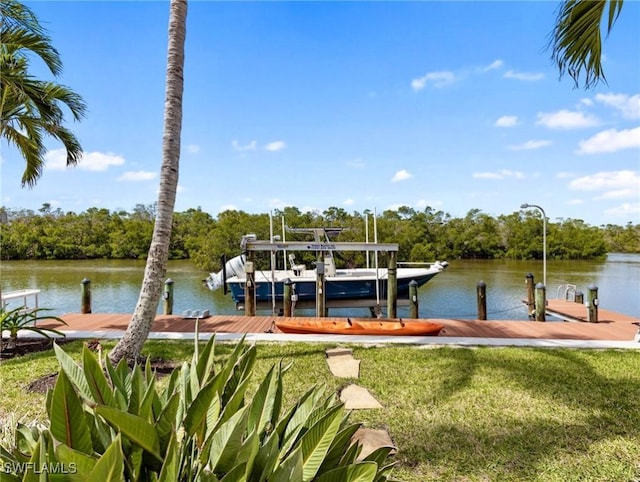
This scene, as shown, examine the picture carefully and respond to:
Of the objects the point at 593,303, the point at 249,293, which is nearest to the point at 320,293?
the point at 249,293

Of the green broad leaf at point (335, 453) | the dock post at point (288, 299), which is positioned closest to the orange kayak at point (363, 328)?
the dock post at point (288, 299)

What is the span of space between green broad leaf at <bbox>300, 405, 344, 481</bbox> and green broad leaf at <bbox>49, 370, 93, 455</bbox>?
624 millimetres

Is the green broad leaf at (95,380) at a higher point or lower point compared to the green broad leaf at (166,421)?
higher

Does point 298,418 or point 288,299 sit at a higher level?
point 298,418

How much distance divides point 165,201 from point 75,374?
137 inches

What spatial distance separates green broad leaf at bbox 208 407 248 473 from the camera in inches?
46.5

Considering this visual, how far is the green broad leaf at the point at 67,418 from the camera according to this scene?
1.07m

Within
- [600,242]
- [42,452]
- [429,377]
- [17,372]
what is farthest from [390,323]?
[600,242]

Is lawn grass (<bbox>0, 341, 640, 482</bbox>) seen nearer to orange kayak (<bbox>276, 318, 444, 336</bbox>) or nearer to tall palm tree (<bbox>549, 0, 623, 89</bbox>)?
orange kayak (<bbox>276, 318, 444, 336</bbox>)

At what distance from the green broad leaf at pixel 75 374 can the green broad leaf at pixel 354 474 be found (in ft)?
2.77

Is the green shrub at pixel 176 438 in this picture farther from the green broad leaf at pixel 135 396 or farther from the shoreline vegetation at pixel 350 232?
the shoreline vegetation at pixel 350 232

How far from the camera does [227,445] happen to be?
46.3 inches

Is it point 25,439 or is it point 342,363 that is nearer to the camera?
point 25,439

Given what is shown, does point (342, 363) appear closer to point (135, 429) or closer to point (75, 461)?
point (135, 429)
